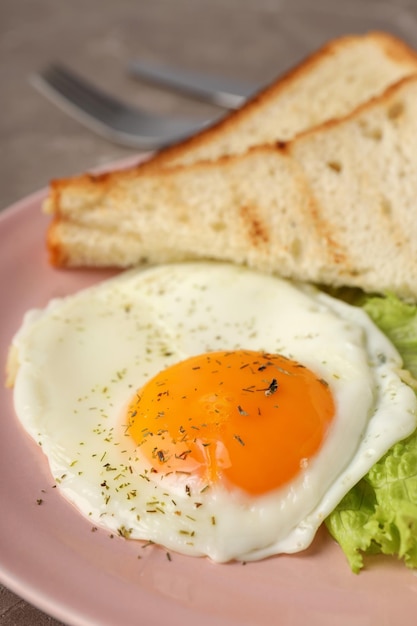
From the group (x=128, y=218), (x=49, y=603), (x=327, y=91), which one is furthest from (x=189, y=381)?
(x=327, y=91)

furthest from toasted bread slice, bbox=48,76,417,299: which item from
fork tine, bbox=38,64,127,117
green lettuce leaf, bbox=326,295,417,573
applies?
fork tine, bbox=38,64,127,117

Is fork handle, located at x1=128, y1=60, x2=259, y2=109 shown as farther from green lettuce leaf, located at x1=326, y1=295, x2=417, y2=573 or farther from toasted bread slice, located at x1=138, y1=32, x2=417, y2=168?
green lettuce leaf, located at x1=326, y1=295, x2=417, y2=573

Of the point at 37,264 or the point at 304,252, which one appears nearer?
the point at 304,252

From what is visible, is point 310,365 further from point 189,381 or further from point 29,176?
point 29,176

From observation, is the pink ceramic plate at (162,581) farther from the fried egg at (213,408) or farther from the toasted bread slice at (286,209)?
the toasted bread slice at (286,209)

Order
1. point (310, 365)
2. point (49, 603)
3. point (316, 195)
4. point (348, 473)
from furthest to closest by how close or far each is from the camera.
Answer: point (316, 195) → point (310, 365) → point (348, 473) → point (49, 603)

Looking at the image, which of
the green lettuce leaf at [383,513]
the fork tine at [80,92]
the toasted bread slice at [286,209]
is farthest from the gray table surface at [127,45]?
the green lettuce leaf at [383,513]

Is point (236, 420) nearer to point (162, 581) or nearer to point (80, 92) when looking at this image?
point (162, 581)
